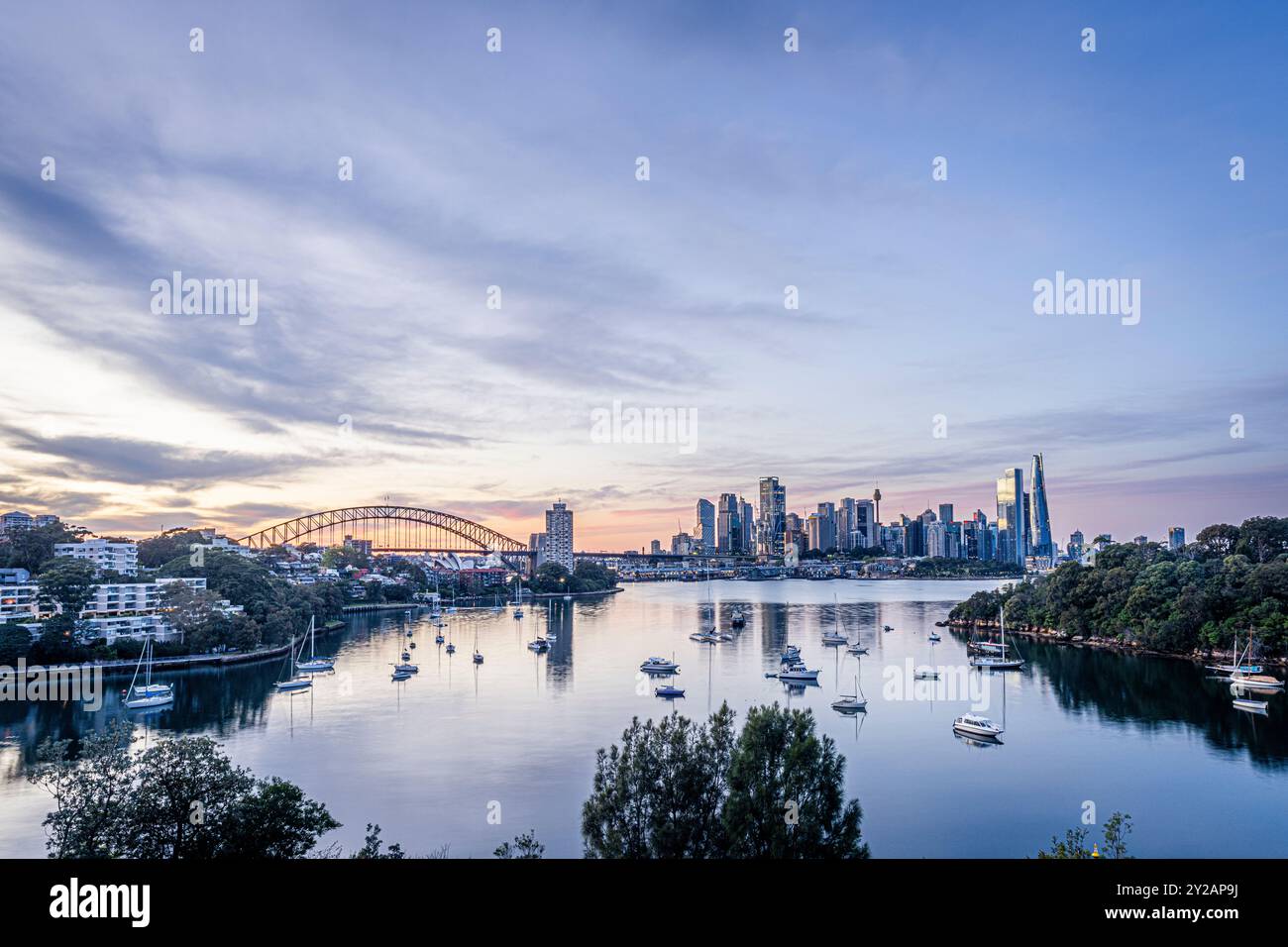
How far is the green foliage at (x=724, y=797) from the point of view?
268 inches

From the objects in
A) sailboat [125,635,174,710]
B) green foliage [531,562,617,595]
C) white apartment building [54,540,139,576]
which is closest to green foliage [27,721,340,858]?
sailboat [125,635,174,710]

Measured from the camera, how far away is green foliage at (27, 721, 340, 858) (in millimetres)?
6254

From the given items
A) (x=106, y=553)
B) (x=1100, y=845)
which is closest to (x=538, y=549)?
(x=106, y=553)

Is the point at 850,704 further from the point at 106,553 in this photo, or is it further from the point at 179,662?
the point at 106,553

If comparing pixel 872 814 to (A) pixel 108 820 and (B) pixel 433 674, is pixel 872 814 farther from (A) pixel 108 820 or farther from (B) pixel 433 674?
(B) pixel 433 674

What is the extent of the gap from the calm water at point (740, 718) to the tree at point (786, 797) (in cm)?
325

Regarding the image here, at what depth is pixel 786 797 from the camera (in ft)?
23.2

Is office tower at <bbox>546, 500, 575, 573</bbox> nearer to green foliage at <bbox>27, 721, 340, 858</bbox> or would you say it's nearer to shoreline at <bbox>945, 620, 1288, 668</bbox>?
shoreline at <bbox>945, 620, 1288, 668</bbox>

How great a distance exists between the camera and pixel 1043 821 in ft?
35.7

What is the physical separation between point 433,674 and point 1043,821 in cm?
1722

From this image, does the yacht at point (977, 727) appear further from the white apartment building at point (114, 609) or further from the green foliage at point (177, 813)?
the white apartment building at point (114, 609)

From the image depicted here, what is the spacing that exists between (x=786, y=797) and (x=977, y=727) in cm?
970

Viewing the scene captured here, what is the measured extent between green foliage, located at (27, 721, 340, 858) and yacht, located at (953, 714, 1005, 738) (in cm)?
1222
